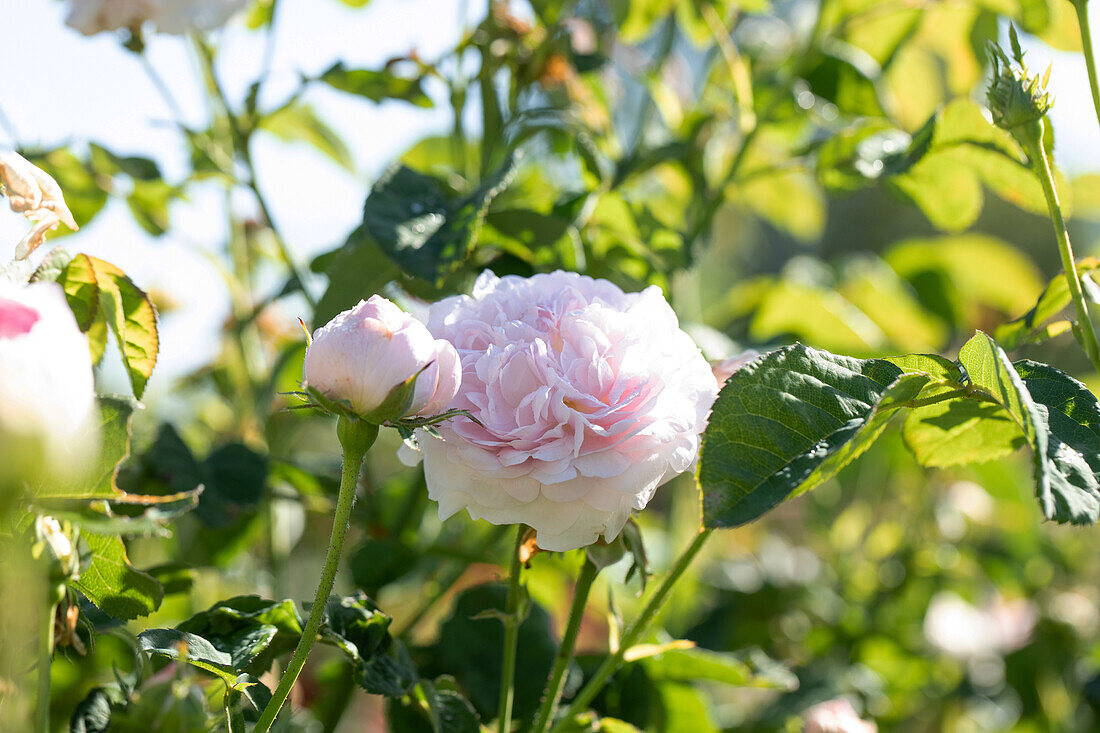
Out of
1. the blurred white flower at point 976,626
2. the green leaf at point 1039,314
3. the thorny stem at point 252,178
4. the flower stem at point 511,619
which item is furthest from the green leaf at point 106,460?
the blurred white flower at point 976,626

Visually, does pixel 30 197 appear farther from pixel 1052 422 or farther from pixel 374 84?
pixel 1052 422

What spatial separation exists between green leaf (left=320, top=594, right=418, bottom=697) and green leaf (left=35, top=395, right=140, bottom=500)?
0.11m

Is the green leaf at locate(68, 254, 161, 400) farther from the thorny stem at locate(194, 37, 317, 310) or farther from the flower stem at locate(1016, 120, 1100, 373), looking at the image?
the flower stem at locate(1016, 120, 1100, 373)

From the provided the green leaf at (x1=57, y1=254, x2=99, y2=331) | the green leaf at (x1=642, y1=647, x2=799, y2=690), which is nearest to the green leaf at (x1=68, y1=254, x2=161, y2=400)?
the green leaf at (x1=57, y1=254, x2=99, y2=331)

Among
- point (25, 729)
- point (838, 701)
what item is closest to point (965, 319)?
point (838, 701)

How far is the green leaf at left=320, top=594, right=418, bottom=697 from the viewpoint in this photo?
1.17 ft

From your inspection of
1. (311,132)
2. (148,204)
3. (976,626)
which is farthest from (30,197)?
(976,626)

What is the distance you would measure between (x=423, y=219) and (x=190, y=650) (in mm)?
271

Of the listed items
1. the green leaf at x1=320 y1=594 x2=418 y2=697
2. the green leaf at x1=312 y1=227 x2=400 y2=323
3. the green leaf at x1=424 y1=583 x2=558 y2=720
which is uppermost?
the green leaf at x1=312 y1=227 x2=400 y2=323

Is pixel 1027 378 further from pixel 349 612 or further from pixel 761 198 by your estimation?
pixel 761 198

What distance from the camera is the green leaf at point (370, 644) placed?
36 cm

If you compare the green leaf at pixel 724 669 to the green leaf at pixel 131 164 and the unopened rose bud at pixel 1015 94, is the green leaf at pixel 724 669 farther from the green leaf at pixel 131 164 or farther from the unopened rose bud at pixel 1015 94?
the green leaf at pixel 131 164

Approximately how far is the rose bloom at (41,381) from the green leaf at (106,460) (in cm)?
2

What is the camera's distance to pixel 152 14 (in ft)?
1.80
